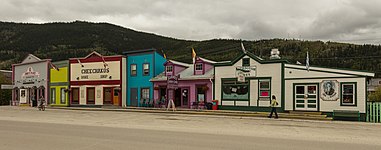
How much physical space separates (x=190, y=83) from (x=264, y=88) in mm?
6847

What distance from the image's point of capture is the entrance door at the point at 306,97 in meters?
23.0

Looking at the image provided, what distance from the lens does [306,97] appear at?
23328 mm

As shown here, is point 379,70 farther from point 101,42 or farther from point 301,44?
point 101,42

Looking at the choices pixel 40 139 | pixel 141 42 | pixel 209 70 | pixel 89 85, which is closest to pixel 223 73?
pixel 209 70

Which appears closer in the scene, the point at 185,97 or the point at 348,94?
the point at 348,94

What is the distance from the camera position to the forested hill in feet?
303

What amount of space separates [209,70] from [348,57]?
2958 inches

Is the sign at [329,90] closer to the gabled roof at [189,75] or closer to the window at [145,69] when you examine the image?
the gabled roof at [189,75]

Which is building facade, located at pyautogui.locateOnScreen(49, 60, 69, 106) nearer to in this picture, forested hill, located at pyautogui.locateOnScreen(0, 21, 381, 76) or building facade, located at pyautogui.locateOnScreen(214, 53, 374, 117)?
building facade, located at pyautogui.locateOnScreen(214, 53, 374, 117)

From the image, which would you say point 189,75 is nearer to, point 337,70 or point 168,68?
point 168,68

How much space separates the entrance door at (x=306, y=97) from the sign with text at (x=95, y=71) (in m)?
17.4

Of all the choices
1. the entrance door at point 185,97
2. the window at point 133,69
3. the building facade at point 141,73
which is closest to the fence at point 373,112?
the entrance door at point 185,97

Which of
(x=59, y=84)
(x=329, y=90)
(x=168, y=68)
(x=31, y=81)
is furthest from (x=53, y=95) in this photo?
(x=329, y=90)

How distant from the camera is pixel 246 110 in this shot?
85.1 ft
